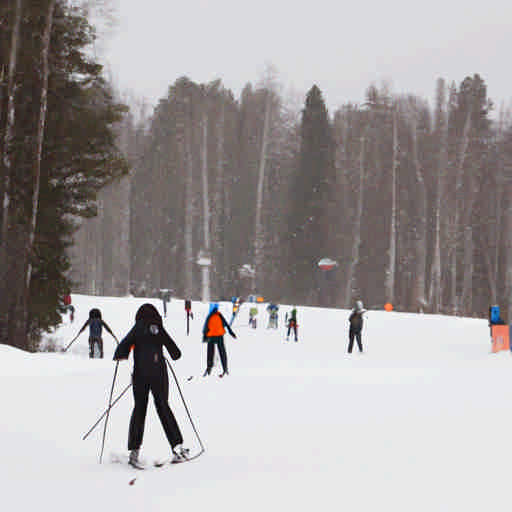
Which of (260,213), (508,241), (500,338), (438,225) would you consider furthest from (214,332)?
(260,213)

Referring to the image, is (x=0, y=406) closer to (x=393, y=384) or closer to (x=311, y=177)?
(x=393, y=384)

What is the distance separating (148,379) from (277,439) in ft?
7.24

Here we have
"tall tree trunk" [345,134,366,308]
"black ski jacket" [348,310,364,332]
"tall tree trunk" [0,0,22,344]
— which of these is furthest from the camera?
"tall tree trunk" [345,134,366,308]

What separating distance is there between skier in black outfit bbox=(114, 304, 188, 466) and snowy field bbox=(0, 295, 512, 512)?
0.80 feet

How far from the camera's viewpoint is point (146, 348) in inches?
303

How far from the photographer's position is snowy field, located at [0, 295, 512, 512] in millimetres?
6297

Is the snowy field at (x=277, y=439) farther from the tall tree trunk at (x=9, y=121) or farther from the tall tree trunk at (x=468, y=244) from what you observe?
the tall tree trunk at (x=468, y=244)

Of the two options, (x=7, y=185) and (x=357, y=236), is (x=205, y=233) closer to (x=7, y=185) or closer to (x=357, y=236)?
(x=357, y=236)

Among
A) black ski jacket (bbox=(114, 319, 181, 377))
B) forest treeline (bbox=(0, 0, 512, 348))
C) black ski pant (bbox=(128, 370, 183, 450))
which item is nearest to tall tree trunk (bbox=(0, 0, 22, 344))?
black ski jacket (bbox=(114, 319, 181, 377))

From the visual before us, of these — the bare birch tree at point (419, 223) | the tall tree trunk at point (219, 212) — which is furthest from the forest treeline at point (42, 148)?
the tall tree trunk at point (219, 212)

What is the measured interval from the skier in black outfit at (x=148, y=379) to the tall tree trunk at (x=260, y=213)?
50384 millimetres

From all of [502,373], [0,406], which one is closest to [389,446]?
[0,406]

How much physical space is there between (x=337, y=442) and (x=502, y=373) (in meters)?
9.98

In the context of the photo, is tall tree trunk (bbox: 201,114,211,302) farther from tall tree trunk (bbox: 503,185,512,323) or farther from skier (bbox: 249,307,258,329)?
tall tree trunk (bbox: 503,185,512,323)
